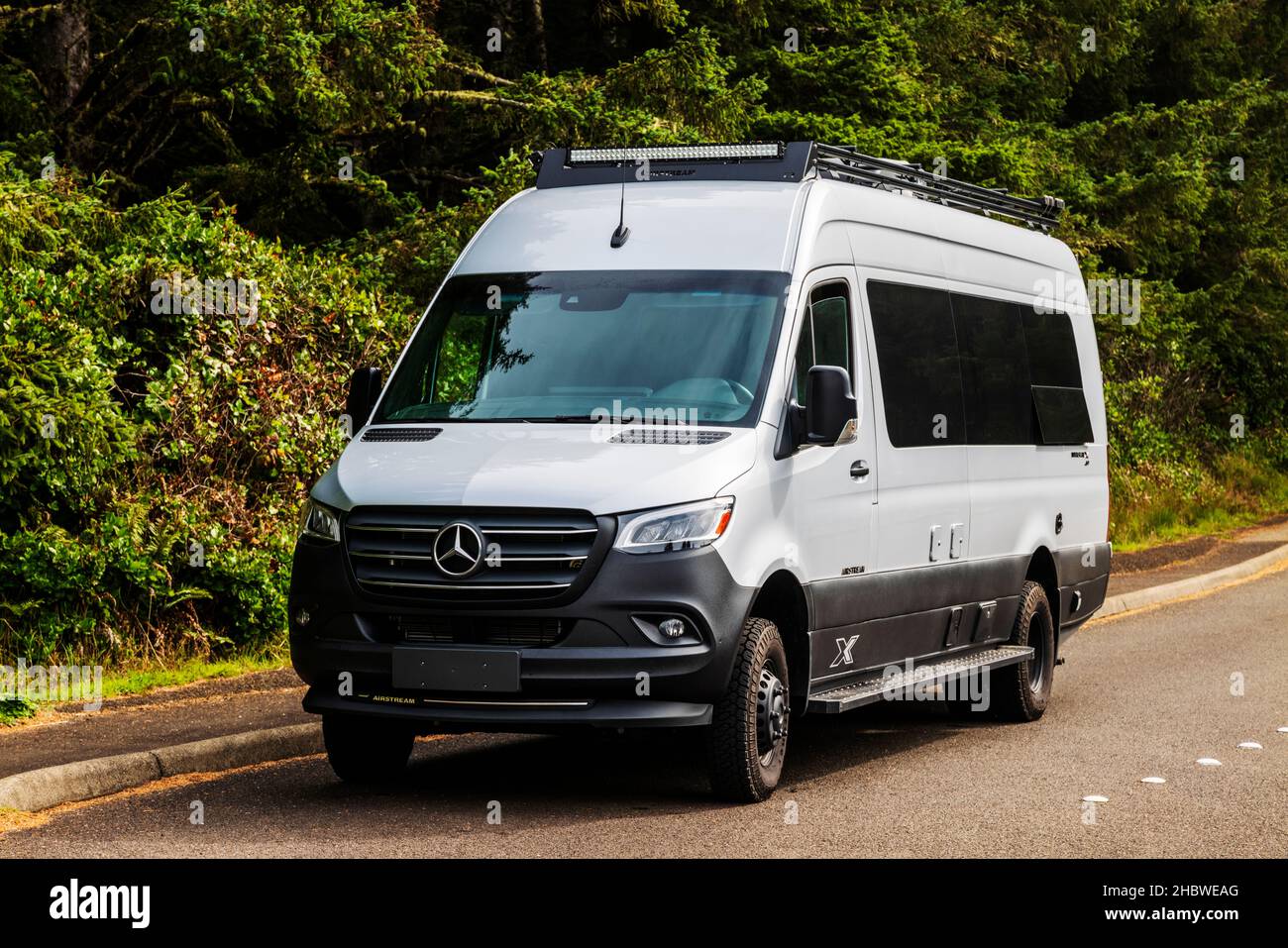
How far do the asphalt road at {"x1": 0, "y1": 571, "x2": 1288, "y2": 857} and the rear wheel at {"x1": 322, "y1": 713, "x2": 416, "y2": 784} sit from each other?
0.14 metres

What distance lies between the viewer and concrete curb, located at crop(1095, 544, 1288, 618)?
17.4 meters

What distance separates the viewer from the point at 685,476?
782 cm

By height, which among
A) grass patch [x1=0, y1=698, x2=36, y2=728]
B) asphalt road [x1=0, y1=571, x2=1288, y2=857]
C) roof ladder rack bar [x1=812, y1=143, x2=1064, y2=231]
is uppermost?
roof ladder rack bar [x1=812, y1=143, x2=1064, y2=231]

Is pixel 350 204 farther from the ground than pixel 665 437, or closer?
farther from the ground

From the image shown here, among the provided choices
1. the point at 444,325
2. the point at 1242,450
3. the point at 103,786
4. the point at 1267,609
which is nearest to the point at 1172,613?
the point at 1267,609

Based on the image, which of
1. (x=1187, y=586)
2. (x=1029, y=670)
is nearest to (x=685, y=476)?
(x=1029, y=670)

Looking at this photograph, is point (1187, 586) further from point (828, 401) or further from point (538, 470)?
point (538, 470)

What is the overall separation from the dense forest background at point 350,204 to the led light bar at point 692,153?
373cm

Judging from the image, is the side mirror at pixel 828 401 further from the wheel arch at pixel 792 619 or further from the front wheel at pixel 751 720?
the front wheel at pixel 751 720

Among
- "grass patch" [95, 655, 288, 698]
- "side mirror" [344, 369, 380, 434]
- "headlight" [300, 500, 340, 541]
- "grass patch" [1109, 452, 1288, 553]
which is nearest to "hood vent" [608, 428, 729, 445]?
"headlight" [300, 500, 340, 541]

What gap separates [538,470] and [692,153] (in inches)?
104

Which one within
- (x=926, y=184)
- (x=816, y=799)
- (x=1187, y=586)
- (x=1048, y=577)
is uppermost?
(x=926, y=184)

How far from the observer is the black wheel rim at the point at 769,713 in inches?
325

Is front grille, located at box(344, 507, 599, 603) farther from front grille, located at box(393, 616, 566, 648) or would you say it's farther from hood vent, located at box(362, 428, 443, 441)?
hood vent, located at box(362, 428, 443, 441)
